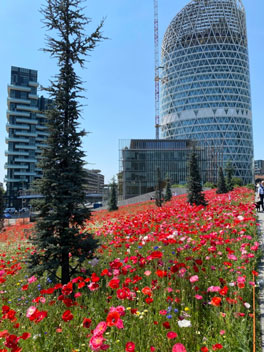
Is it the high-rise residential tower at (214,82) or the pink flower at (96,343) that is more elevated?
the high-rise residential tower at (214,82)

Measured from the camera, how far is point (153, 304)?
9.75 feet

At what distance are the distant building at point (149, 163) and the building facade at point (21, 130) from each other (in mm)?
46157

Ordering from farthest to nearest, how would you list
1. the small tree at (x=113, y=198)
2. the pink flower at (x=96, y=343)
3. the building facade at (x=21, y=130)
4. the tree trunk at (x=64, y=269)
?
1. the building facade at (x=21, y=130)
2. the small tree at (x=113, y=198)
3. the tree trunk at (x=64, y=269)
4. the pink flower at (x=96, y=343)

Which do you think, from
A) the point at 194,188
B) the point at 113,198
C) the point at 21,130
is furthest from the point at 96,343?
the point at 21,130

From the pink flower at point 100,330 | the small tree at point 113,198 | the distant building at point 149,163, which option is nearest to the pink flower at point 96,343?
the pink flower at point 100,330

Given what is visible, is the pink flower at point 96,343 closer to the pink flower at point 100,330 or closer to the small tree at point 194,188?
the pink flower at point 100,330

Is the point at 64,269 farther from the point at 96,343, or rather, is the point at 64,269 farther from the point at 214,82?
the point at 214,82

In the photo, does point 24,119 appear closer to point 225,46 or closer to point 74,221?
point 225,46

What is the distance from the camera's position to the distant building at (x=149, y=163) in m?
74.9

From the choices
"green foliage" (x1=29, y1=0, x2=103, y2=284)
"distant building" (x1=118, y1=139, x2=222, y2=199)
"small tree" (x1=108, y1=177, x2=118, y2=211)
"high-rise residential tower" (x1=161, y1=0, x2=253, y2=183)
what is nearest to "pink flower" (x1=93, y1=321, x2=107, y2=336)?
"green foliage" (x1=29, y1=0, x2=103, y2=284)

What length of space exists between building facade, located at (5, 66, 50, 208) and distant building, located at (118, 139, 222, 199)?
4616cm

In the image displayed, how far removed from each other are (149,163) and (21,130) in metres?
63.2

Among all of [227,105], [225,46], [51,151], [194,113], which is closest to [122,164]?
[194,113]

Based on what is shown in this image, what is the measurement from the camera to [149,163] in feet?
250
